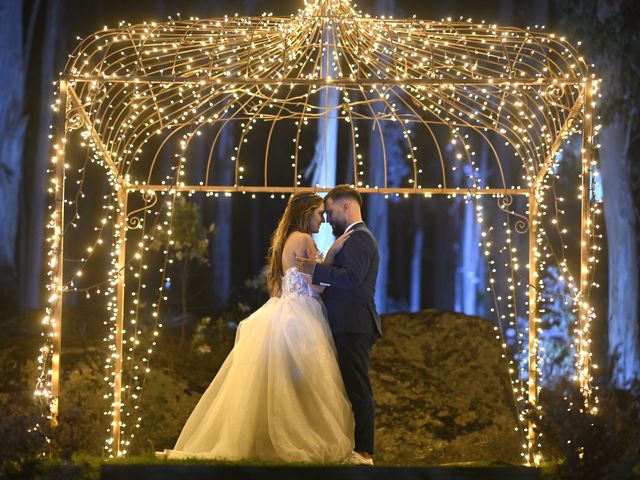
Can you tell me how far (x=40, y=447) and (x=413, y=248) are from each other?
1305 centimetres

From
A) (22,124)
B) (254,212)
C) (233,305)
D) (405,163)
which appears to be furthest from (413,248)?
(22,124)

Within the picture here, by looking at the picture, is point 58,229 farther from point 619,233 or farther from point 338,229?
point 619,233

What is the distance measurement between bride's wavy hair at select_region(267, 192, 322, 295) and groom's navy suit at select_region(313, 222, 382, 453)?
0.37 metres

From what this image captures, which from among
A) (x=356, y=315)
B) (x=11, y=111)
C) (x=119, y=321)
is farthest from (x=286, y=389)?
(x=11, y=111)

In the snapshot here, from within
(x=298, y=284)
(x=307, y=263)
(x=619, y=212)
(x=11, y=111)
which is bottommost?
(x=298, y=284)

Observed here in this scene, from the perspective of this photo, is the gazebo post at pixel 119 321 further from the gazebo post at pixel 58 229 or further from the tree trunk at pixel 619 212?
the tree trunk at pixel 619 212

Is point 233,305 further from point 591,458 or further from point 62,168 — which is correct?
point 591,458

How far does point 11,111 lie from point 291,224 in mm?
9317

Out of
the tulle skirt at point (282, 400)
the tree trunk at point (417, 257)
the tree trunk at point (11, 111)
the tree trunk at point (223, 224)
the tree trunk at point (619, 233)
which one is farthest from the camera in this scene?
the tree trunk at point (417, 257)

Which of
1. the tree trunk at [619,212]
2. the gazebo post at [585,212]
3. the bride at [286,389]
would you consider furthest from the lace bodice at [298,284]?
the tree trunk at [619,212]

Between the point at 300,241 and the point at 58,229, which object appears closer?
the point at 58,229

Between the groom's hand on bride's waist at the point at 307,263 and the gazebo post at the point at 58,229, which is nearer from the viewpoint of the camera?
the gazebo post at the point at 58,229

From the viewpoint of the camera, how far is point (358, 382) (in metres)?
6.09

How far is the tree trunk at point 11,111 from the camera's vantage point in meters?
14.3
